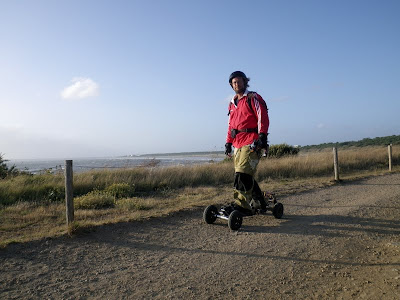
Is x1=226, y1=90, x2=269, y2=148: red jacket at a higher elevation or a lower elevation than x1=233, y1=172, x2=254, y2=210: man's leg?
higher

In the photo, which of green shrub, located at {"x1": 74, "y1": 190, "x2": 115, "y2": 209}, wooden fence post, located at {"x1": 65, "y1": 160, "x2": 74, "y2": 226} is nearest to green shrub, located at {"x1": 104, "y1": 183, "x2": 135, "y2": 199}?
green shrub, located at {"x1": 74, "y1": 190, "x2": 115, "y2": 209}

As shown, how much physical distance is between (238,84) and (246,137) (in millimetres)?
919

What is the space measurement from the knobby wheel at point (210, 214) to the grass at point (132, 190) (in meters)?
1.03

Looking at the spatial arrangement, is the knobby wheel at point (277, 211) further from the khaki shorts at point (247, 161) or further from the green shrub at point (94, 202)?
the green shrub at point (94, 202)

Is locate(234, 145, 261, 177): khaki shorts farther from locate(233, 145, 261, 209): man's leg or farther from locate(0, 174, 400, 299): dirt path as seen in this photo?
locate(0, 174, 400, 299): dirt path

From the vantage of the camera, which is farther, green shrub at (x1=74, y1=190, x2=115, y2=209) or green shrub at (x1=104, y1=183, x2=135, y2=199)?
green shrub at (x1=104, y1=183, x2=135, y2=199)

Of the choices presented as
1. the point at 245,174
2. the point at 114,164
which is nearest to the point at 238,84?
the point at 245,174

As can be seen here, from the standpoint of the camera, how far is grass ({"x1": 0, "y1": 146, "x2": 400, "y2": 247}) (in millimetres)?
5590

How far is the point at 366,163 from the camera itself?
17578 millimetres

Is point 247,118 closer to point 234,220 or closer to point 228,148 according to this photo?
point 228,148

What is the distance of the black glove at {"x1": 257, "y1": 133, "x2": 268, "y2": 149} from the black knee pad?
56 centimetres

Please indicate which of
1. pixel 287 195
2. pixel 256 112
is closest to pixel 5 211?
pixel 256 112

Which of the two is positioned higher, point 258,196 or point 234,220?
point 258,196

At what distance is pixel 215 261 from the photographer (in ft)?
12.1
